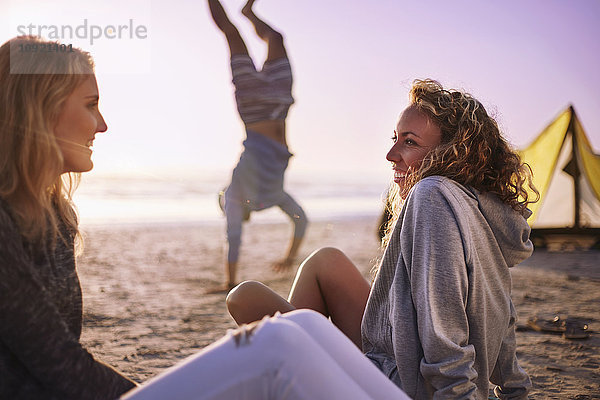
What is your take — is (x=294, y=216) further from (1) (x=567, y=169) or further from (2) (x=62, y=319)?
(1) (x=567, y=169)

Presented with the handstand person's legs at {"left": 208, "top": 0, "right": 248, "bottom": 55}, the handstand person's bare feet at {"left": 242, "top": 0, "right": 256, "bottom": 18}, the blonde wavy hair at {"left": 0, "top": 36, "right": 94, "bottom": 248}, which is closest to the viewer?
the blonde wavy hair at {"left": 0, "top": 36, "right": 94, "bottom": 248}

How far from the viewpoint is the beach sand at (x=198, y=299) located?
326 centimetres

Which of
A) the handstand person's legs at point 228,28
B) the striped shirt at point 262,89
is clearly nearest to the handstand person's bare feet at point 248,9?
the handstand person's legs at point 228,28

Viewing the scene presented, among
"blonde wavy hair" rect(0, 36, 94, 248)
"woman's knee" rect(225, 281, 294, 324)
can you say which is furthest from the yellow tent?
"blonde wavy hair" rect(0, 36, 94, 248)

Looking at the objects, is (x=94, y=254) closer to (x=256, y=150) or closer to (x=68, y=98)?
(x=256, y=150)

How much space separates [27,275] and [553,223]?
28.1 ft

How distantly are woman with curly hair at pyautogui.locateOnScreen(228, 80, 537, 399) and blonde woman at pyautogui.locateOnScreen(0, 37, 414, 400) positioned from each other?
33 centimetres

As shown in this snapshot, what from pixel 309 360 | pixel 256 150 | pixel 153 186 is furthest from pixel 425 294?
pixel 153 186

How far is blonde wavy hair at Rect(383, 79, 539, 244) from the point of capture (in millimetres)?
2051

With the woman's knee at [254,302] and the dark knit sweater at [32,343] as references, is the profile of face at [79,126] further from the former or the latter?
the woman's knee at [254,302]

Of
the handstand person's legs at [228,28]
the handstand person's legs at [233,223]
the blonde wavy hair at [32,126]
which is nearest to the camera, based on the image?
the blonde wavy hair at [32,126]

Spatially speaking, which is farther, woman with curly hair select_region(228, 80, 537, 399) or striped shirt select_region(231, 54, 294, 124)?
striped shirt select_region(231, 54, 294, 124)

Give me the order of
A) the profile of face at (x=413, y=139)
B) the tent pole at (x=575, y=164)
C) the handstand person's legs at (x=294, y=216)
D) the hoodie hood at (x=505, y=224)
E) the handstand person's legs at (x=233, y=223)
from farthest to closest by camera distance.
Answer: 1. the tent pole at (x=575, y=164)
2. the handstand person's legs at (x=294, y=216)
3. the handstand person's legs at (x=233, y=223)
4. the profile of face at (x=413, y=139)
5. the hoodie hood at (x=505, y=224)

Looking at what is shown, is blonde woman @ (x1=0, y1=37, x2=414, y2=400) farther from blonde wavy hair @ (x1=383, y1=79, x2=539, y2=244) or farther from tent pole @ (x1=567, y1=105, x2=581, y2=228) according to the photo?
tent pole @ (x1=567, y1=105, x2=581, y2=228)
